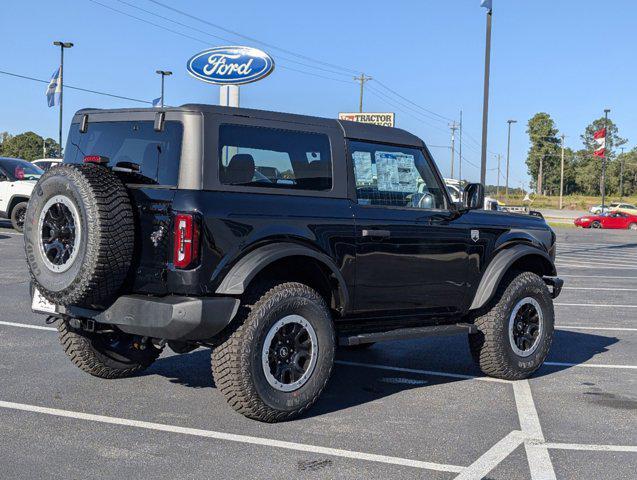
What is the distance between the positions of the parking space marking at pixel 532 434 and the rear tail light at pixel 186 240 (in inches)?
89.5

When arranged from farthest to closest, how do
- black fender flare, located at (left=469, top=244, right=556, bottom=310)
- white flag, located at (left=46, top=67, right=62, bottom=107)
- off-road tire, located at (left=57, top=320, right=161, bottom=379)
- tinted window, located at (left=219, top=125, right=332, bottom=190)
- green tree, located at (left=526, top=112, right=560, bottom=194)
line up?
1. green tree, located at (left=526, top=112, right=560, bottom=194)
2. white flag, located at (left=46, top=67, right=62, bottom=107)
3. black fender flare, located at (left=469, top=244, right=556, bottom=310)
4. off-road tire, located at (left=57, top=320, right=161, bottom=379)
5. tinted window, located at (left=219, top=125, right=332, bottom=190)

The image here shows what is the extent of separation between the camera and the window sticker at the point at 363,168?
5.82 m

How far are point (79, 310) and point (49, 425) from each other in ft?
2.40

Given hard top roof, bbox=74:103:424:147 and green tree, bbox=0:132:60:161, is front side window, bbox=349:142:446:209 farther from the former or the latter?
green tree, bbox=0:132:60:161

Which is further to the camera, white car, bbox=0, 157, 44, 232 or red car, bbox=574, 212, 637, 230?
red car, bbox=574, 212, 637, 230

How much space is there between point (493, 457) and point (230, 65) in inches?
689

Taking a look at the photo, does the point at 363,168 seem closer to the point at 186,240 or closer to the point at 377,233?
the point at 377,233

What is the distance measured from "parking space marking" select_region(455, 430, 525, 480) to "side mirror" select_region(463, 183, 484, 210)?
1955 mm

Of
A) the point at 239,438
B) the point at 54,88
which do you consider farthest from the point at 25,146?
the point at 239,438

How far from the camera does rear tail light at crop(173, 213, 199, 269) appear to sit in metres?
4.66

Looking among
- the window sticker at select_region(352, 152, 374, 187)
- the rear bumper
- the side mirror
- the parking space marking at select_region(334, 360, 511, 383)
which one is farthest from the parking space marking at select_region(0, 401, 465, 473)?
the side mirror

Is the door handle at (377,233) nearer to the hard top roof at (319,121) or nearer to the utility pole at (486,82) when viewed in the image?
the hard top roof at (319,121)

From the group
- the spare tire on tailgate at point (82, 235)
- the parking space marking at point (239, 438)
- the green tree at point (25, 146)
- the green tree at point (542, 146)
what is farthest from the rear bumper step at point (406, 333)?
the green tree at point (25, 146)

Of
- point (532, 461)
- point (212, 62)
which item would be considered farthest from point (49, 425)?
point (212, 62)
